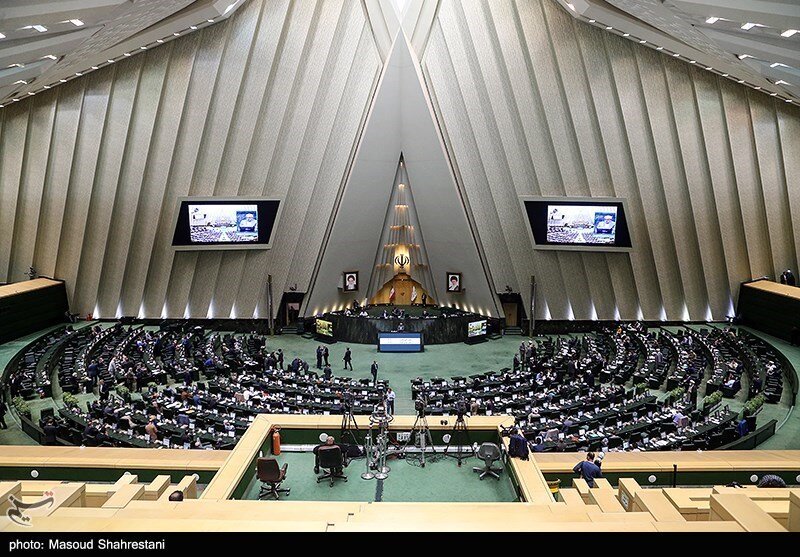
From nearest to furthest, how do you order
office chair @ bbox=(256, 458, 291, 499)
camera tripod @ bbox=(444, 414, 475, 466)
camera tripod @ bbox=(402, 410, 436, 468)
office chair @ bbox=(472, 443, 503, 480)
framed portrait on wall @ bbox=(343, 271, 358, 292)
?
1. office chair @ bbox=(256, 458, 291, 499)
2. office chair @ bbox=(472, 443, 503, 480)
3. camera tripod @ bbox=(402, 410, 436, 468)
4. camera tripod @ bbox=(444, 414, 475, 466)
5. framed portrait on wall @ bbox=(343, 271, 358, 292)

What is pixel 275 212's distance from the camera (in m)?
28.8

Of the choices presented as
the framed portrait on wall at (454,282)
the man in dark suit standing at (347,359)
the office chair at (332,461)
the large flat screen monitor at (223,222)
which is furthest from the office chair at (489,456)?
the framed portrait on wall at (454,282)

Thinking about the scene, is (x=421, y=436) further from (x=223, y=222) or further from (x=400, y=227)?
(x=400, y=227)

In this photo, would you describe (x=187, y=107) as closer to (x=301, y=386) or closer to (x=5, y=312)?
(x=5, y=312)

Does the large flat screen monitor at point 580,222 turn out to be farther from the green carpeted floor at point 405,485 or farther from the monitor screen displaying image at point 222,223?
the green carpeted floor at point 405,485

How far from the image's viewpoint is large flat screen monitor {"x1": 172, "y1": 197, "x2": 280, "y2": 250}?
28.1 meters

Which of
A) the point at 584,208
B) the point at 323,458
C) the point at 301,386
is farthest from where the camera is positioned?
the point at 584,208

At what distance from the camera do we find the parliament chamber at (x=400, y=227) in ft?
52.5

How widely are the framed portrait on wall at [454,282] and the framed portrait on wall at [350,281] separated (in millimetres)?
5436

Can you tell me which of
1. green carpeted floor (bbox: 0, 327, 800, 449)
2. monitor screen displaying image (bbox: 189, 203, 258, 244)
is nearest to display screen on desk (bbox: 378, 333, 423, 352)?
green carpeted floor (bbox: 0, 327, 800, 449)

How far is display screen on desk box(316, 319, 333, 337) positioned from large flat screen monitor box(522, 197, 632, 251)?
11.4 meters

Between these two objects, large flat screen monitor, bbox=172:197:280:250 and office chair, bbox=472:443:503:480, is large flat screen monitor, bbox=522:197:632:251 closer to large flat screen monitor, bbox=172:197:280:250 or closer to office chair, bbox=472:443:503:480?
large flat screen monitor, bbox=172:197:280:250
